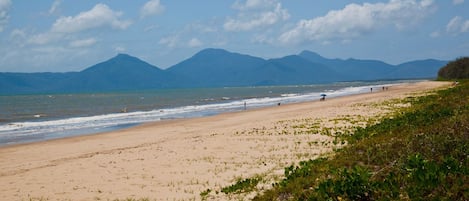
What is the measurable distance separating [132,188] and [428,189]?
762 cm

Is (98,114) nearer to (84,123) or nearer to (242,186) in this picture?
(84,123)

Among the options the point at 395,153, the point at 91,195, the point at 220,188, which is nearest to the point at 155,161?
the point at 91,195

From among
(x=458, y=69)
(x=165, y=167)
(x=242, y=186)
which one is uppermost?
(x=458, y=69)

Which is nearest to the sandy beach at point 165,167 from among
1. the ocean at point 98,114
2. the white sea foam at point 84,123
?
the ocean at point 98,114

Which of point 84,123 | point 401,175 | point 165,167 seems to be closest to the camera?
point 401,175

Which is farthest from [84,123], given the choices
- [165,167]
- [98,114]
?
[165,167]

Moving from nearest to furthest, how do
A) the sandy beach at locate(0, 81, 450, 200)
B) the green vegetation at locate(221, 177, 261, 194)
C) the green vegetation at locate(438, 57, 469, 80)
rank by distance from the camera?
the green vegetation at locate(221, 177, 261, 194)
the sandy beach at locate(0, 81, 450, 200)
the green vegetation at locate(438, 57, 469, 80)

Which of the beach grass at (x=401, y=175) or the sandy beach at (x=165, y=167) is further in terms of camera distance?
the sandy beach at (x=165, y=167)

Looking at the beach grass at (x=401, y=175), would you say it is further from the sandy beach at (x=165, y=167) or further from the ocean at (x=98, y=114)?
the ocean at (x=98, y=114)

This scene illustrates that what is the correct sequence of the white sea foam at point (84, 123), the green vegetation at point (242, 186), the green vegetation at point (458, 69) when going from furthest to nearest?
the green vegetation at point (458, 69) < the white sea foam at point (84, 123) < the green vegetation at point (242, 186)

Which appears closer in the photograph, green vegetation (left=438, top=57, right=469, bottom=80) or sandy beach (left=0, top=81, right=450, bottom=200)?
sandy beach (left=0, top=81, right=450, bottom=200)

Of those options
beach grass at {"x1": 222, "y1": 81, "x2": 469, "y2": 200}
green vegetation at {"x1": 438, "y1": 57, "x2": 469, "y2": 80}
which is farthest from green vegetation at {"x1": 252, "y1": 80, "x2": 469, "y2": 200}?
green vegetation at {"x1": 438, "y1": 57, "x2": 469, "y2": 80}

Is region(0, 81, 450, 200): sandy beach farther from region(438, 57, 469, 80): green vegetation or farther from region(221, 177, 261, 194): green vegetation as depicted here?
region(438, 57, 469, 80): green vegetation

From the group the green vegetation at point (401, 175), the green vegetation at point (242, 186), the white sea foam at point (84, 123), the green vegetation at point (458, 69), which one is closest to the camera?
the green vegetation at point (401, 175)
